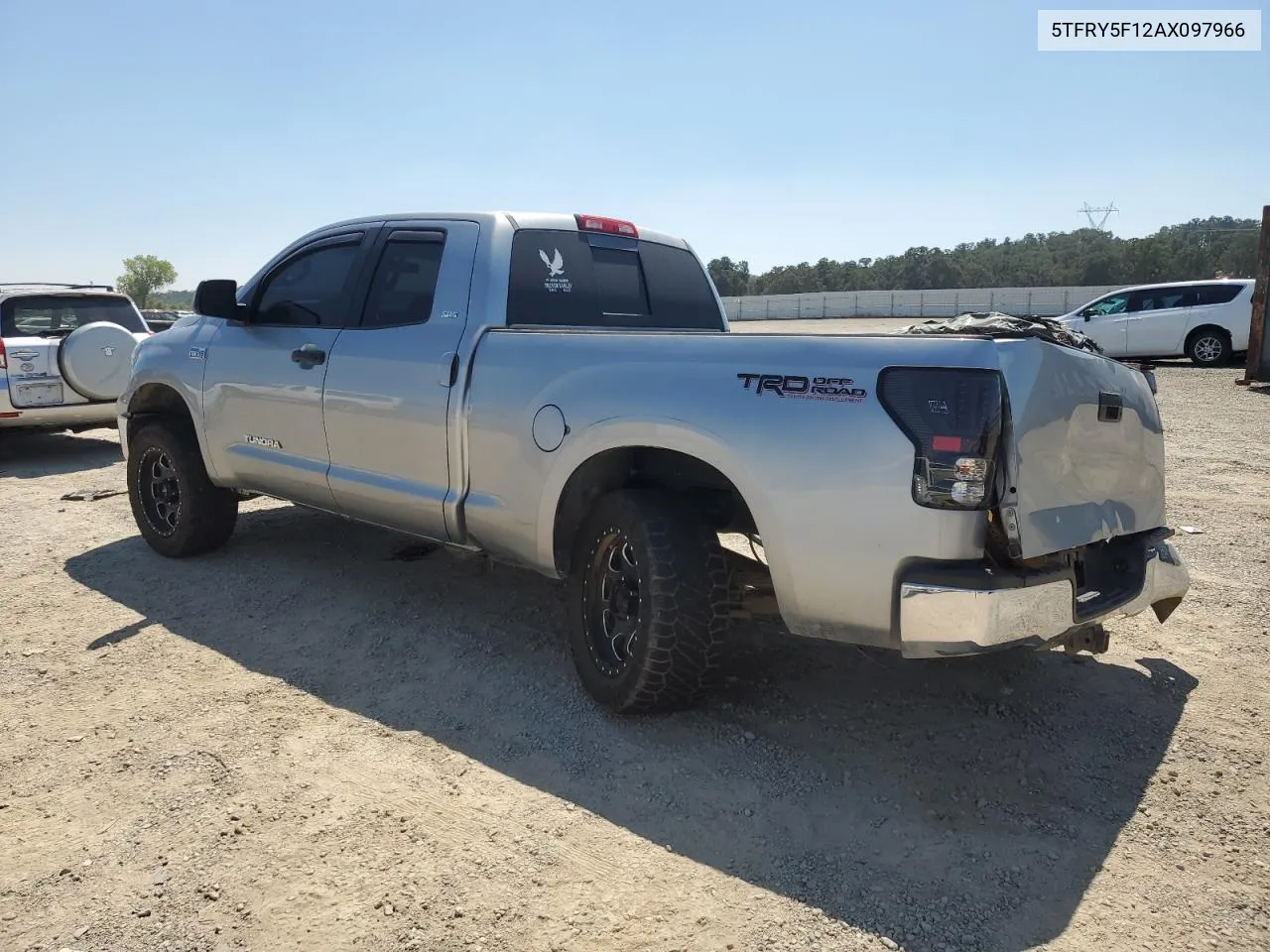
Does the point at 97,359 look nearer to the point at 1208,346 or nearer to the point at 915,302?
the point at 1208,346

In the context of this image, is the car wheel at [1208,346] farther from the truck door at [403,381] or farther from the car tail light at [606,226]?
the truck door at [403,381]

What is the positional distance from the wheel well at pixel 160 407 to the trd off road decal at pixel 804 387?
4101 mm

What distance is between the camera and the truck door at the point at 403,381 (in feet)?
13.6

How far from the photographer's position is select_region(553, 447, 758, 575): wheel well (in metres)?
3.55

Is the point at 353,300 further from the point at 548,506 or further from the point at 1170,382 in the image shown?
the point at 1170,382

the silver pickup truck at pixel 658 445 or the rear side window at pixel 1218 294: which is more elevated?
the rear side window at pixel 1218 294

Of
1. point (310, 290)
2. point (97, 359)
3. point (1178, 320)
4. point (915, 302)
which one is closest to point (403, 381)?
point (310, 290)

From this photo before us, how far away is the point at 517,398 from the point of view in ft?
12.4

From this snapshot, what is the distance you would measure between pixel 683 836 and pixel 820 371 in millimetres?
1495

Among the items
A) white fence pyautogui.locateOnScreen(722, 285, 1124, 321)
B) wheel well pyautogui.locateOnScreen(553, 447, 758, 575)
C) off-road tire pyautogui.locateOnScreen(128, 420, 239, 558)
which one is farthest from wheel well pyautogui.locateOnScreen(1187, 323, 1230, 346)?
white fence pyautogui.locateOnScreen(722, 285, 1124, 321)

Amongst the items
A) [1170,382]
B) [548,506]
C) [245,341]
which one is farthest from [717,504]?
[1170,382]

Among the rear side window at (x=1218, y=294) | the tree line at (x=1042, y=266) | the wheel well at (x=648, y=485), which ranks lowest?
the wheel well at (x=648, y=485)

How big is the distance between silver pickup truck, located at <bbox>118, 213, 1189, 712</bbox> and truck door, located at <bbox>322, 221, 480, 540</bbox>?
0.01 m

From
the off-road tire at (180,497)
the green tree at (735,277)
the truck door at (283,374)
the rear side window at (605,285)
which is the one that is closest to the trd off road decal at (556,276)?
the rear side window at (605,285)
